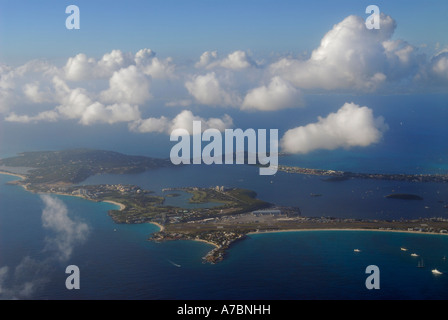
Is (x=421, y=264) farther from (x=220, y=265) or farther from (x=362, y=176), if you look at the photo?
(x=362, y=176)

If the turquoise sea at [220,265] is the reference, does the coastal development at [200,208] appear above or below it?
above

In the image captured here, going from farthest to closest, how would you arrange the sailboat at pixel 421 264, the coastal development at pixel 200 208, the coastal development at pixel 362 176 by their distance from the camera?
1. the coastal development at pixel 362 176
2. the coastal development at pixel 200 208
3. the sailboat at pixel 421 264

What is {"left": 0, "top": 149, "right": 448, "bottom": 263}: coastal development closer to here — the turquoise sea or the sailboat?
the turquoise sea

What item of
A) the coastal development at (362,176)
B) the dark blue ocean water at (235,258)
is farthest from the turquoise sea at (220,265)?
the coastal development at (362,176)

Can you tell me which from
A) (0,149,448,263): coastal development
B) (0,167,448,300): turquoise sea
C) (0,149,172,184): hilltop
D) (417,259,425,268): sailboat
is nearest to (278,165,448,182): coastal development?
(0,149,448,263): coastal development

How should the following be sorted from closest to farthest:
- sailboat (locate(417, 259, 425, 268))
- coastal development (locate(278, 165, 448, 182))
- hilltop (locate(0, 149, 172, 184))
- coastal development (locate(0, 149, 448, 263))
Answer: sailboat (locate(417, 259, 425, 268)) < coastal development (locate(0, 149, 448, 263)) < coastal development (locate(278, 165, 448, 182)) < hilltop (locate(0, 149, 172, 184))

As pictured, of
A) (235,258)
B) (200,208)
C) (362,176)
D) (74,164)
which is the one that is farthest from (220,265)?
(74,164)

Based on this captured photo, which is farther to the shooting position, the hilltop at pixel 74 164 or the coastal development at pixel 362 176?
the hilltop at pixel 74 164

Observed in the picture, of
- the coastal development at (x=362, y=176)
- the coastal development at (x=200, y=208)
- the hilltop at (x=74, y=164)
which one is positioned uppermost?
the hilltop at (x=74, y=164)

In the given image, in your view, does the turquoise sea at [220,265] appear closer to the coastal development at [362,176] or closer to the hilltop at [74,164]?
the hilltop at [74,164]
